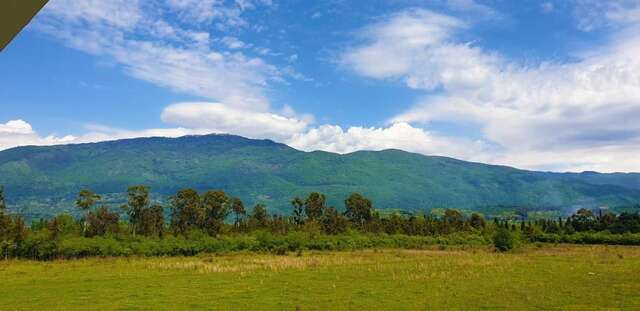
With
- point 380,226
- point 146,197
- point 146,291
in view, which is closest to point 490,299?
point 146,291

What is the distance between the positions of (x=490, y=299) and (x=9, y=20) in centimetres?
2369

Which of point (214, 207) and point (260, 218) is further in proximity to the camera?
point (260, 218)

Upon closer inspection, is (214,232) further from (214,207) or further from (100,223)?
(100,223)

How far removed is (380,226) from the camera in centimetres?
9669

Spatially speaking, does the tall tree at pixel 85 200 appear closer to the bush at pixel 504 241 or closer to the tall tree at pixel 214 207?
the tall tree at pixel 214 207

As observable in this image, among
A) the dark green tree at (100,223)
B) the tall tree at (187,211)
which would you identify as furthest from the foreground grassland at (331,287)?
the tall tree at (187,211)

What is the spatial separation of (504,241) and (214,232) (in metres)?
43.7

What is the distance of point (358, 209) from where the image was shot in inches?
4407

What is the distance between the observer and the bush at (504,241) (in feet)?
188

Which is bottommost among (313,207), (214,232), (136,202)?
(214,232)

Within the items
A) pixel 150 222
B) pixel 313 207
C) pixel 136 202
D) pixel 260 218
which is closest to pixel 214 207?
pixel 150 222

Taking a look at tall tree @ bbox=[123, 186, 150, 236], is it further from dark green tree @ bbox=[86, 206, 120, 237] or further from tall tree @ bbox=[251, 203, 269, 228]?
A: tall tree @ bbox=[251, 203, 269, 228]

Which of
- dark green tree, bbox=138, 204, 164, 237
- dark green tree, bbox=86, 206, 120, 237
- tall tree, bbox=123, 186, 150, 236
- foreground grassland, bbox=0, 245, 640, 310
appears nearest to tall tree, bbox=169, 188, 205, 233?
dark green tree, bbox=138, 204, 164, 237

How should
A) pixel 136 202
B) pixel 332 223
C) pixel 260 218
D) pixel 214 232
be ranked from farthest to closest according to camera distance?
1. pixel 332 223
2. pixel 260 218
3. pixel 214 232
4. pixel 136 202
